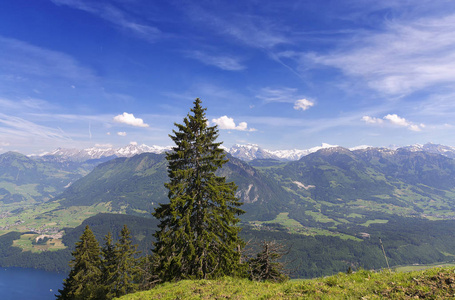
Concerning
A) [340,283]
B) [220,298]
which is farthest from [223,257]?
[340,283]

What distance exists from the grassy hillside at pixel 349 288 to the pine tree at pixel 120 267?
30207mm

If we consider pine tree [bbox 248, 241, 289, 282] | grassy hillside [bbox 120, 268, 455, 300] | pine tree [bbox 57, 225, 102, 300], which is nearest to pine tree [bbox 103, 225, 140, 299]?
pine tree [bbox 57, 225, 102, 300]

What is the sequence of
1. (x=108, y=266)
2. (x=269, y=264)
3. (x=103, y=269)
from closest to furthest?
(x=269, y=264) < (x=108, y=266) < (x=103, y=269)

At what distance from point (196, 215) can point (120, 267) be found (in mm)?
29393

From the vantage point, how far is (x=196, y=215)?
68.4 feet

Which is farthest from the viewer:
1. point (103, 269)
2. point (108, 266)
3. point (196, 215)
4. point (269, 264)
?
point (103, 269)

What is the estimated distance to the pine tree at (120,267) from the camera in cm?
3872

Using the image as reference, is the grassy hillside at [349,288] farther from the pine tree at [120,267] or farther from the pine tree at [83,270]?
the pine tree at [83,270]

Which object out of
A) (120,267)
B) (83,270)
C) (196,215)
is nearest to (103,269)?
(83,270)

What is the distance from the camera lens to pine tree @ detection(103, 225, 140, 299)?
Answer: 3872cm

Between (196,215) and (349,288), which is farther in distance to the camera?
(196,215)

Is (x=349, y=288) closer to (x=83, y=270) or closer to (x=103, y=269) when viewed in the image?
(x=103, y=269)

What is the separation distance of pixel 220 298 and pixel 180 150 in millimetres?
12998

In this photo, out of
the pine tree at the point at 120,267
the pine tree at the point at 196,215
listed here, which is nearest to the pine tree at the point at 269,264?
the pine tree at the point at 196,215
